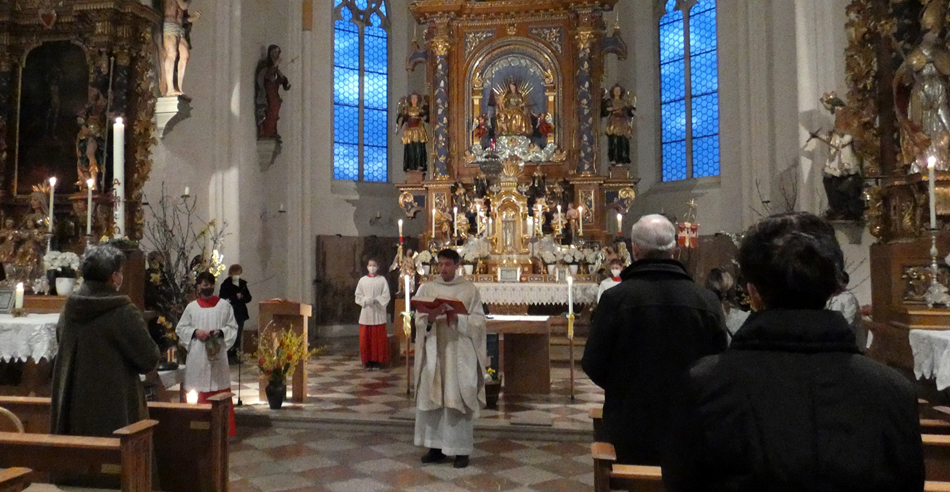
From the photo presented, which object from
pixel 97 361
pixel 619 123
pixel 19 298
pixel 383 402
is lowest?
pixel 383 402

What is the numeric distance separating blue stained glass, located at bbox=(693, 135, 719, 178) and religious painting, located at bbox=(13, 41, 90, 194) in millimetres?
12040

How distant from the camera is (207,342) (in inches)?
242

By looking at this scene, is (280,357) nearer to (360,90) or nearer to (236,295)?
(236,295)

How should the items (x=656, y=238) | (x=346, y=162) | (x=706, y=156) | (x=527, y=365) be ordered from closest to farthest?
(x=656, y=238) → (x=527, y=365) → (x=706, y=156) → (x=346, y=162)

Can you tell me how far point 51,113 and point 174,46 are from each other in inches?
76.2

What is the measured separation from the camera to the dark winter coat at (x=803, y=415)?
1.39 meters

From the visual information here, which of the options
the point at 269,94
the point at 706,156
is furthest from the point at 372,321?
the point at 706,156

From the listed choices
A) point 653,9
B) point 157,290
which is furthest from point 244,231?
point 653,9

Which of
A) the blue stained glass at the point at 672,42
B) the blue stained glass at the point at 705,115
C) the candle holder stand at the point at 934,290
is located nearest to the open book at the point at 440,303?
the candle holder stand at the point at 934,290

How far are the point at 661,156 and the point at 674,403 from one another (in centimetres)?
1447

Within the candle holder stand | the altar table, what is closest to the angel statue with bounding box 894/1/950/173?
the candle holder stand

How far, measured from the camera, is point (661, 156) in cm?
1659

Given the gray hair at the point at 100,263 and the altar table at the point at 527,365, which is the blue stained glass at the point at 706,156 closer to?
the altar table at the point at 527,365

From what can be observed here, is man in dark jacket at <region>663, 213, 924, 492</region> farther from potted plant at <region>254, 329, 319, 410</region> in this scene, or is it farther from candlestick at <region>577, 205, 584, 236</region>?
candlestick at <region>577, 205, 584, 236</region>
